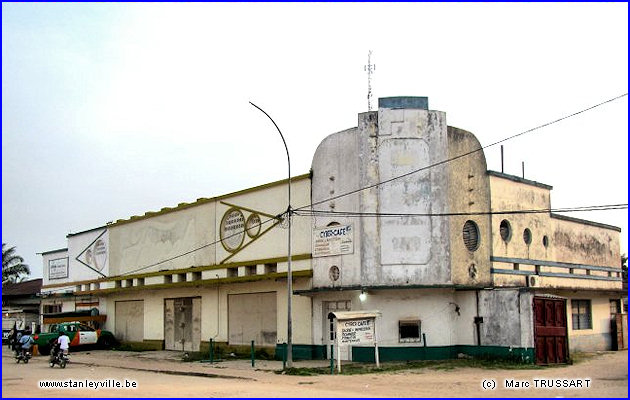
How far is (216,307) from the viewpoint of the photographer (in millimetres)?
34500

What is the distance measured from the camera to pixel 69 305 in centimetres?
4791

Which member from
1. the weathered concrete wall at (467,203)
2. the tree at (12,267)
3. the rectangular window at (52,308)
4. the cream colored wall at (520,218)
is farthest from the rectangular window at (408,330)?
the tree at (12,267)

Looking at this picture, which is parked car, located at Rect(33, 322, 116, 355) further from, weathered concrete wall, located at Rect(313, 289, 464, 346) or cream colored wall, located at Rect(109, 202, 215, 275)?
weathered concrete wall, located at Rect(313, 289, 464, 346)

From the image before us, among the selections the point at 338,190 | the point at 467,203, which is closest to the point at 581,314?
the point at 467,203

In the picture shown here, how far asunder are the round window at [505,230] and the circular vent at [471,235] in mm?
1820

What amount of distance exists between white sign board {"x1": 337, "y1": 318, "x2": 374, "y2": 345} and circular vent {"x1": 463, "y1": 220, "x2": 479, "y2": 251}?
5.36m

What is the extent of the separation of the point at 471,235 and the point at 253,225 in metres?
9.73

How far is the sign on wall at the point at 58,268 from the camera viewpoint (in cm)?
4870

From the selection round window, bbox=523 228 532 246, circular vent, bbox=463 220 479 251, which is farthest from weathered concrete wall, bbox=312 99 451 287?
round window, bbox=523 228 532 246

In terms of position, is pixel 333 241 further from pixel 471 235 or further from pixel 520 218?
pixel 520 218

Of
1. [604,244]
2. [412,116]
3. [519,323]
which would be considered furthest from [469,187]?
[604,244]

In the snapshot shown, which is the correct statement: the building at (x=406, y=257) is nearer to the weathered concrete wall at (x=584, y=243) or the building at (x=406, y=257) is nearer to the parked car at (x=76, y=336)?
the weathered concrete wall at (x=584, y=243)

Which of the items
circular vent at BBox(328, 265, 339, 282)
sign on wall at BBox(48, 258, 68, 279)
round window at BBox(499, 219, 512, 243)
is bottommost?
circular vent at BBox(328, 265, 339, 282)

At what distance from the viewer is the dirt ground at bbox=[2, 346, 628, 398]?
18047 millimetres
